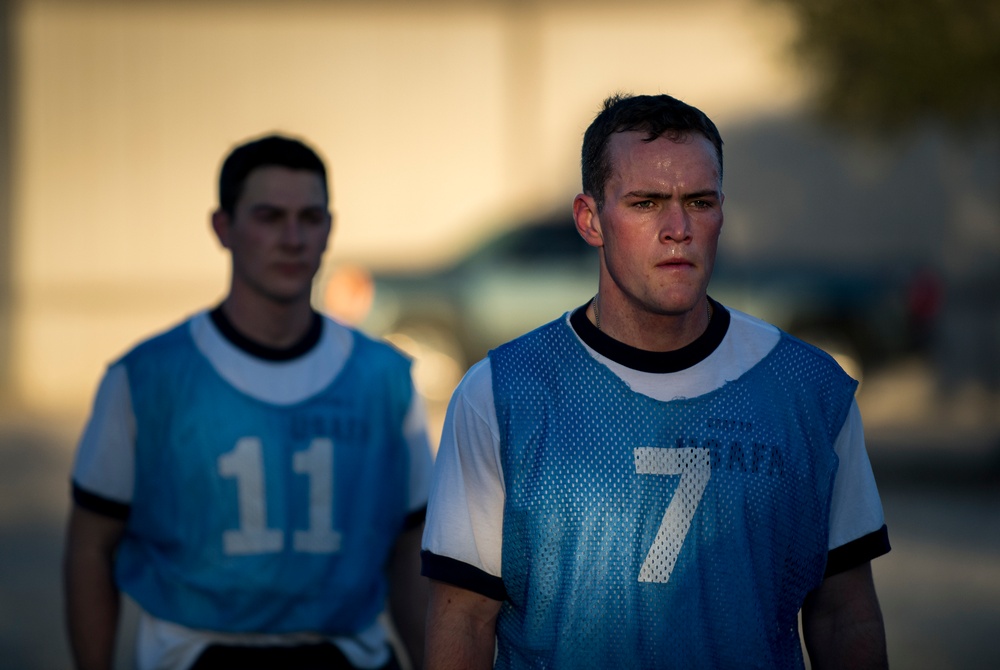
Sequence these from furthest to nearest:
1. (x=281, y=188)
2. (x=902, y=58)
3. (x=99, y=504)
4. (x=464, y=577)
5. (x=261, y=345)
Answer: (x=902, y=58) → (x=281, y=188) → (x=261, y=345) → (x=99, y=504) → (x=464, y=577)

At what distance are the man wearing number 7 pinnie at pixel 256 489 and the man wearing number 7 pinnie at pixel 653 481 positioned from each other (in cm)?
106

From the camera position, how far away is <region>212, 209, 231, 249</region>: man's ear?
4.18 m

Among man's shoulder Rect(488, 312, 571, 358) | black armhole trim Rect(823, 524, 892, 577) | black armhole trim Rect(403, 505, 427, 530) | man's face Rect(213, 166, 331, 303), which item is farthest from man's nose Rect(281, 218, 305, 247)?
black armhole trim Rect(823, 524, 892, 577)

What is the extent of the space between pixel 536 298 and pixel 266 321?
12737 millimetres

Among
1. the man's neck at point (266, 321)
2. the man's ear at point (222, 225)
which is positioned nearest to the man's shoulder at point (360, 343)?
the man's neck at point (266, 321)

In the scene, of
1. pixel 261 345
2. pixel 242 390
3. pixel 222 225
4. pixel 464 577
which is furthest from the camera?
pixel 222 225

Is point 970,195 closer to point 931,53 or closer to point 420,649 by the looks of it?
point 931,53

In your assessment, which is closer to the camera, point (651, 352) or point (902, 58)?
point (651, 352)

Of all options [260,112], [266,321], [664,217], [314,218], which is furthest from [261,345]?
[260,112]

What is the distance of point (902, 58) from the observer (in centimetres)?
1328

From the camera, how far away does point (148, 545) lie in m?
3.80

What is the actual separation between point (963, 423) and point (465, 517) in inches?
732

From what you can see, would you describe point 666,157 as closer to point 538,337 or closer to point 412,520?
point 538,337

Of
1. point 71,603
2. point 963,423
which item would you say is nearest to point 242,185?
point 71,603
